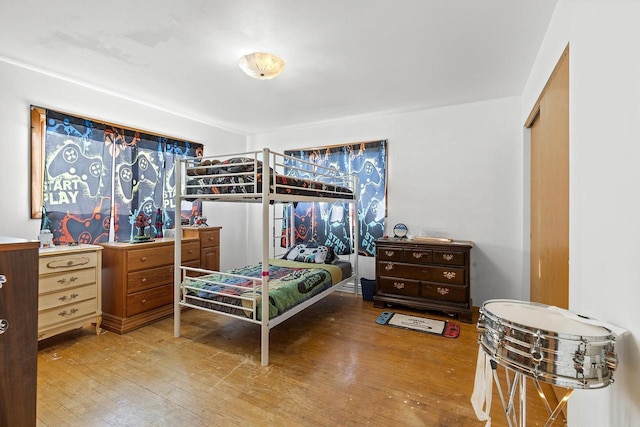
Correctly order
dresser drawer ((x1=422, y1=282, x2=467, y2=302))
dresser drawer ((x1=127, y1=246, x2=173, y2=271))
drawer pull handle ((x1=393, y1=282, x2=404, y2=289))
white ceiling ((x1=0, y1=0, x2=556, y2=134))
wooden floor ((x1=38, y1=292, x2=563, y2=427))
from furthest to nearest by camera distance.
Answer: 1. drawer pull handle ((x1=393, y1=282, x2=404, y2=289))
2. dresser drawer ((x1=422, y1=282, x2=467, y2=302))
3. dresser drawer ((x1=127, y1=246, x2=173, y2=271))
4. white ceiling ((x1=0, y1=0, x2=556, y2=134))
5. wooden floor ((x1=38, y1=292, x2=563, y2=427))

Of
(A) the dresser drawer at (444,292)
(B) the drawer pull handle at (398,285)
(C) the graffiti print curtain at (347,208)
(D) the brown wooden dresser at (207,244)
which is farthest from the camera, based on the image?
(C) the graffiti print curtain at (347,208)

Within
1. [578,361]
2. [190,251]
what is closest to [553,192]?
Result: [578,361]

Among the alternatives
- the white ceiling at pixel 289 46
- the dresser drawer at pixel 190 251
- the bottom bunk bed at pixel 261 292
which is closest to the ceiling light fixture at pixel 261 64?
the white ceiling at pixel 289 46

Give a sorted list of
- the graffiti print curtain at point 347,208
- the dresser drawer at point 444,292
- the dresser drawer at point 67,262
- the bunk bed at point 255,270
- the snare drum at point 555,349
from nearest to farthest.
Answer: the snare drum at point 555,349 < the bunk bed at point 255,270 < the dresser drawer at point 67,262 < the dresser drawer at point 444,292 < the graffiti print curtain at point 347,208

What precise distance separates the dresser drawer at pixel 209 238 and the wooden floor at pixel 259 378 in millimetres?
1140

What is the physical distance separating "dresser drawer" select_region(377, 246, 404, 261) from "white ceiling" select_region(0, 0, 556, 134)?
1.86 metres

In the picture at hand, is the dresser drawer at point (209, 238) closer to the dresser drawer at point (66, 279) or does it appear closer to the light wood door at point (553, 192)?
the dresser drawer at point (66, 279)

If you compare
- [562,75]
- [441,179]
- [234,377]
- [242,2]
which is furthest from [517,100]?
[234,377]

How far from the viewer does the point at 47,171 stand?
2805 millimetres

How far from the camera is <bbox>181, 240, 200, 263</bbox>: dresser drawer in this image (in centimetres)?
350

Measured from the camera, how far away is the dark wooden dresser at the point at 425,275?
10.7 ft

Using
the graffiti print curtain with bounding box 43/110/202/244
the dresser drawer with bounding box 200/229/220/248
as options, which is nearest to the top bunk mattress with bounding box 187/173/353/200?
the dresser drawer with bounding box 200/229/220/248

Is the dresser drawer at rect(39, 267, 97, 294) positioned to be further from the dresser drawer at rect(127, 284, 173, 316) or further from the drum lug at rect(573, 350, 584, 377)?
the drum lug at rect(573, 350, 584, 377)

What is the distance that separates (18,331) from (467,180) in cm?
409
